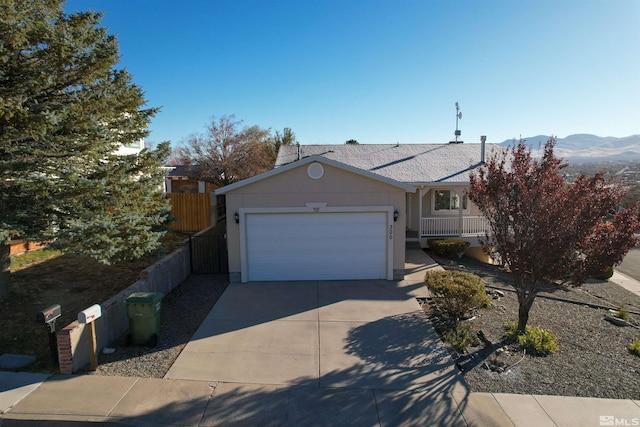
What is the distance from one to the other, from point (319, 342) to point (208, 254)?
6714 millimetres

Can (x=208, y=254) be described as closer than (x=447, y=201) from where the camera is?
Yes

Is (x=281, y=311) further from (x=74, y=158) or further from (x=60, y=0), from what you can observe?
(x=60, y=0)

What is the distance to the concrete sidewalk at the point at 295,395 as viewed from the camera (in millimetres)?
4918

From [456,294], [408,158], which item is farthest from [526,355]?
[408,158]

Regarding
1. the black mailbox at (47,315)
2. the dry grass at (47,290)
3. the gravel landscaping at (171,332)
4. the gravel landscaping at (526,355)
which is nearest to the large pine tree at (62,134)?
the dry grass at (47,290)

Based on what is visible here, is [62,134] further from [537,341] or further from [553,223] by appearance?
[537,341]

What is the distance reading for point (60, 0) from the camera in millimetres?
7691

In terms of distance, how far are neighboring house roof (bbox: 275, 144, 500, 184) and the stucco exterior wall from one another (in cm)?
479

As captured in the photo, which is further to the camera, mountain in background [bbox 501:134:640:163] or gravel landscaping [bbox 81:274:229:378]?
mountain in background [bbox 501:134:640:163]

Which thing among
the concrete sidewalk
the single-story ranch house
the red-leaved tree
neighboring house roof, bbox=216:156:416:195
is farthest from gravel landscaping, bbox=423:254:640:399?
neighboring house roof, bbox=216:156:416:195

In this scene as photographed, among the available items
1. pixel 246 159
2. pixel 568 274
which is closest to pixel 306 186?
pixel 568 274

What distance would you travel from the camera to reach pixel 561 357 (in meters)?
6.71

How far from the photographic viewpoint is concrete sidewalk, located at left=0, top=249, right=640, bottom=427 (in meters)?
4.92

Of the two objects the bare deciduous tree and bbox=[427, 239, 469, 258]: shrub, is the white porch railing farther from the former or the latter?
the bare deciduous tree
